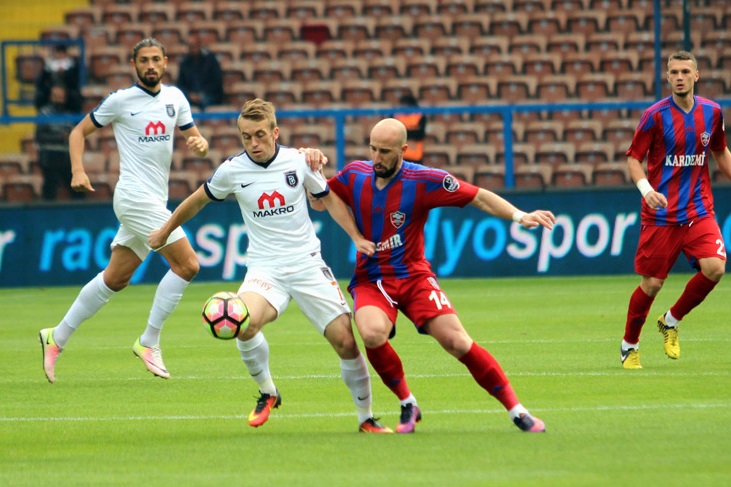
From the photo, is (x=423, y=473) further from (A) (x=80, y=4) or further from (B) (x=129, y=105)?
(A) (x=80, y=4)

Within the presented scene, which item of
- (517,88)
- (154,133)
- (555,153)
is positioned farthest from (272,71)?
(154,133)

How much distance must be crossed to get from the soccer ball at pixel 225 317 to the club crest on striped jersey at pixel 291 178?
0.81 metres

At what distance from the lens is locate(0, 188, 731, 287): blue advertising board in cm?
1738

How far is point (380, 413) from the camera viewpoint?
7.93 meters

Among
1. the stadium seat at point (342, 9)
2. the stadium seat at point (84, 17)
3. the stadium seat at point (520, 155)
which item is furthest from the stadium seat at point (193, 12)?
the stadium seat at point (520, 155)

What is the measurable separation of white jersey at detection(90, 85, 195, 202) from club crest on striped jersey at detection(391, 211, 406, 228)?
3159mm

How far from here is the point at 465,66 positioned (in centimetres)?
2159

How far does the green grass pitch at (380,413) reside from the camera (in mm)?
6086

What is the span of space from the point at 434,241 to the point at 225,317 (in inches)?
420

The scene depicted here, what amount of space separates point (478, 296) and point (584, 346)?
4705 millimetres

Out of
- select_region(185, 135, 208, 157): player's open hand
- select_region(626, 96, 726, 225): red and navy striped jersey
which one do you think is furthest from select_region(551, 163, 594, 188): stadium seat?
select_region(185, 135, 208, 157): player's open hand

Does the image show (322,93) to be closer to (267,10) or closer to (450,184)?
(267,10)


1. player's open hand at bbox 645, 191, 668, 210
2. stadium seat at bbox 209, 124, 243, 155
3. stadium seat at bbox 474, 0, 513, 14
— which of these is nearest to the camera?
player's open hand at bbox 645, 191, 668, 210

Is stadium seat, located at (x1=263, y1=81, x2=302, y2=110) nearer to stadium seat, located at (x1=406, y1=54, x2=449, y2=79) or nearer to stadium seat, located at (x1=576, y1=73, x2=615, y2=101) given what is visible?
stadium seat, located at (x1=406, y1=54, x2=449, y2=79)
